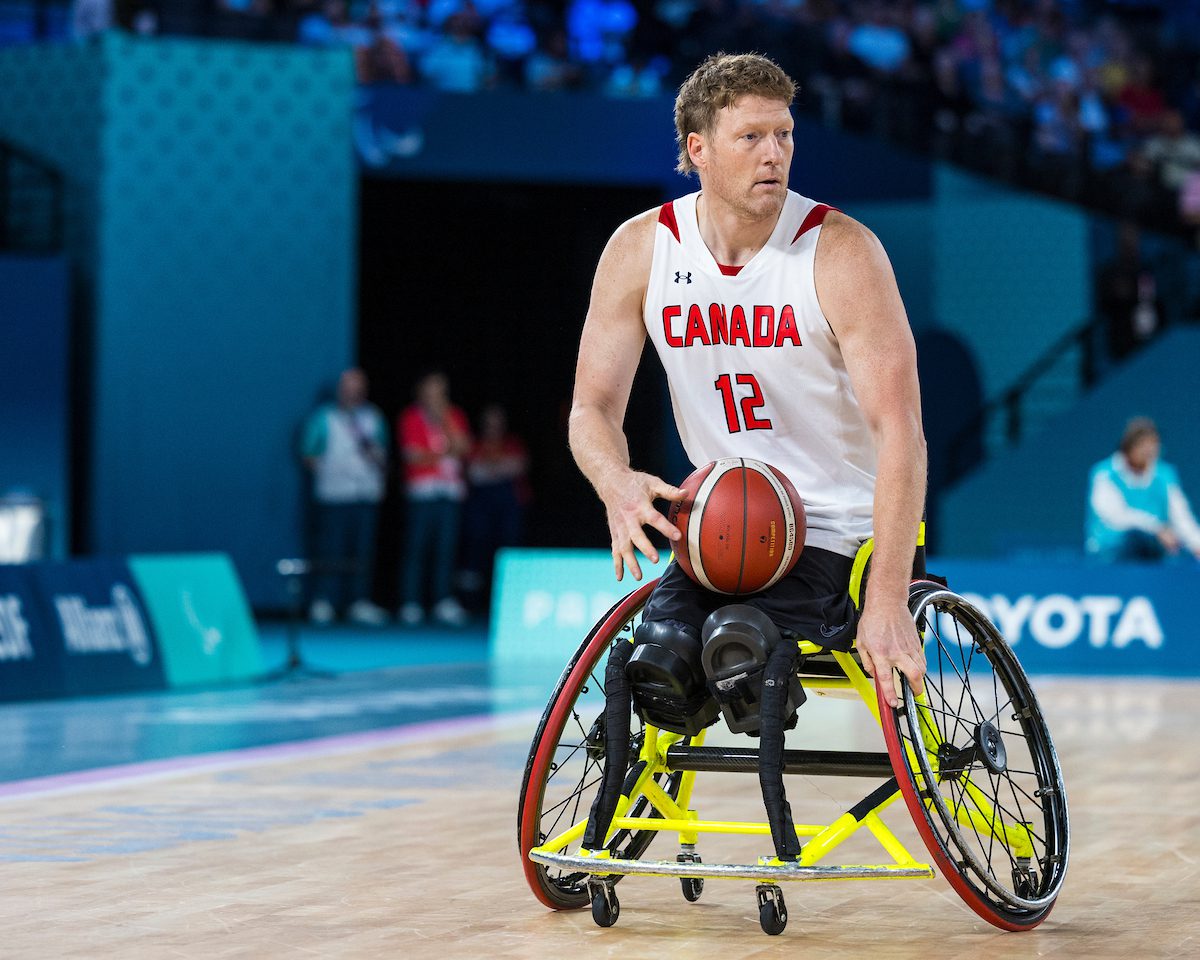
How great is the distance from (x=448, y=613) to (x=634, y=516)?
12.5 metres

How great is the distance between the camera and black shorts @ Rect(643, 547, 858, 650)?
4484mm

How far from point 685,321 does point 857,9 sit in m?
18.0

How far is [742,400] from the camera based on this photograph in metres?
4.70

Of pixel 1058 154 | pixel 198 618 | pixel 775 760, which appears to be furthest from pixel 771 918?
pixel 1058 154

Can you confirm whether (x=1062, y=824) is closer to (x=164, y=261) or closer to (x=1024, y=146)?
(x=164, y=261)

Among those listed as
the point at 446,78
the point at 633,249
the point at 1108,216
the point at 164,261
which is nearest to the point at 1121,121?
the point at 1108,216

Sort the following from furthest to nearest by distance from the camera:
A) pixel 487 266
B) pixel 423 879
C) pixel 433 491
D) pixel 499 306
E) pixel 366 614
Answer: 1. pixel 499 306
2. pixel 487 266
3. pixel 366 614
4. pixel 433 491
5. pixel 423 879

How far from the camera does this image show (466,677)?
12312mm

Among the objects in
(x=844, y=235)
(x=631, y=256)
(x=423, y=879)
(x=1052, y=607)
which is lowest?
(x=1052, y=607)

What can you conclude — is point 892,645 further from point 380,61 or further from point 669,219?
point 380,61

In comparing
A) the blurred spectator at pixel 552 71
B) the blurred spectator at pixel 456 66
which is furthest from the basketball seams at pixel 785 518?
the blurred spectator at pixel 552 71

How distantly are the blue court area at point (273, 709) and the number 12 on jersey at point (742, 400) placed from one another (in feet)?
12.9

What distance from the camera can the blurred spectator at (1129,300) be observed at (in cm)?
1936

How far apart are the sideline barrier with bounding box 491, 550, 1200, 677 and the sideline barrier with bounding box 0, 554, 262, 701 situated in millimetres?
2406
